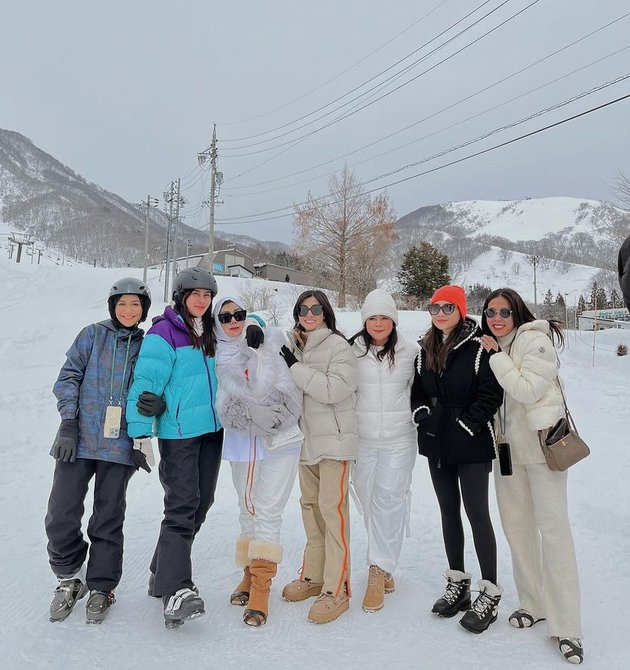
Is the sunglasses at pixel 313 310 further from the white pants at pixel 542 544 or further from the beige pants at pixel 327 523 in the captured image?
the white pants at pixel 542 544

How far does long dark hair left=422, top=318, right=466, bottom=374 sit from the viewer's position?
3340mm

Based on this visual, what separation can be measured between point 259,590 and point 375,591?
0.78 m

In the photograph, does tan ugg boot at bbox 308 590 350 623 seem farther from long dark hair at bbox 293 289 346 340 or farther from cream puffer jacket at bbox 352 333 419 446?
long dark hair at bbox 293 289 346 340

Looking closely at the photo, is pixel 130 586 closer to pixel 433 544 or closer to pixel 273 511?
pixel 273 511

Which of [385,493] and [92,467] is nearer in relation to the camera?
[92,467]

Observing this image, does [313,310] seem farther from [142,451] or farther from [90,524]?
[90,524]

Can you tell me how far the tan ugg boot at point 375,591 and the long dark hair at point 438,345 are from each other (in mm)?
1430

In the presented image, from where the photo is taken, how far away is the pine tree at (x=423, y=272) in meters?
27.4

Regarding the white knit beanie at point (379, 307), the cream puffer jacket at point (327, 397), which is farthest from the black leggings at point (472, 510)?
the white knit beanie at point (379, 307)

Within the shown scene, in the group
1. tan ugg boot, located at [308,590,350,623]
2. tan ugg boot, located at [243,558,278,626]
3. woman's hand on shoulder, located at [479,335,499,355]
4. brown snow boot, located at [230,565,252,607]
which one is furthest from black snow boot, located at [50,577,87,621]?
woman's hand on shoulder, located at [479,335,499,355]

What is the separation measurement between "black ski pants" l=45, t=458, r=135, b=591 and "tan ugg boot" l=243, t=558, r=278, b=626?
858mm

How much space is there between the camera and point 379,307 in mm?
3543

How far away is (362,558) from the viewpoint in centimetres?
412

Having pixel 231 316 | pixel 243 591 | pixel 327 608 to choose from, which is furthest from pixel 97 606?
pixel 231 316
